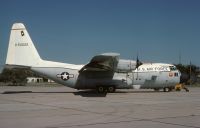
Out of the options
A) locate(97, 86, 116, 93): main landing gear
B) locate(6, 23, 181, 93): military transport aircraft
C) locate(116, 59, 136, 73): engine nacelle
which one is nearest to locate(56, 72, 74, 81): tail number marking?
locate(6, 23, 181, 93): military transport aircraft

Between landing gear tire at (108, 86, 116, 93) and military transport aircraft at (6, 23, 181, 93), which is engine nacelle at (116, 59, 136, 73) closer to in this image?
military transport aircraft at (6, 23, 181, 93)

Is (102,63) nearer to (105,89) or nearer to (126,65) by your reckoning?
(126,65)

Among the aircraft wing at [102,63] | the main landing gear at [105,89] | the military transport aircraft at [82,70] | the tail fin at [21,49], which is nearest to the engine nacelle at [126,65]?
the military transport aircraft at [82,70]

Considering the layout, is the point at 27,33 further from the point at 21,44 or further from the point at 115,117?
the point at 115,117

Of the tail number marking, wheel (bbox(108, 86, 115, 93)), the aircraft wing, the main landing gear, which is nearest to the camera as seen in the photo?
the aircraft wing

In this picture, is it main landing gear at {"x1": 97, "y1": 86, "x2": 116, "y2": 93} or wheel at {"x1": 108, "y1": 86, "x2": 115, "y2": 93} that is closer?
main landing gear at {"x1": 97, "y1": 86, "x2": 116, "y2": 93}

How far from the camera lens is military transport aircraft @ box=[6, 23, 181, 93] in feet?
105

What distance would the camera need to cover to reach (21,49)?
32438mm

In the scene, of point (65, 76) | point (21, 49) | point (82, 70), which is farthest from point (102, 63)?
point (21, 49)

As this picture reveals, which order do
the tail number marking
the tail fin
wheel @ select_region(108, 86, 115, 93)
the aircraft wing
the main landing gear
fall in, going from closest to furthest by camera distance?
the aircraft wing, the tail fin, the tail number marking, the main landing gear, wheel @ select_region(108, 86, 115, 93)

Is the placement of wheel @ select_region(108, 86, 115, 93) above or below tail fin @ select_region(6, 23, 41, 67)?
below

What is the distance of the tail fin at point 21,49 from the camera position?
32094 mm

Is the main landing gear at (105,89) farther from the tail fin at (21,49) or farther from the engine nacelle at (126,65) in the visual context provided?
the tail fin at (21,49)

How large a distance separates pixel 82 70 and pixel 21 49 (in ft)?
21.7
